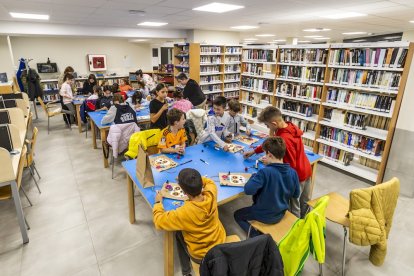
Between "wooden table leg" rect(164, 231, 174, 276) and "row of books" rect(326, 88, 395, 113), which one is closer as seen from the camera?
"wooden table leg" rect(164, 231, 174, 276)

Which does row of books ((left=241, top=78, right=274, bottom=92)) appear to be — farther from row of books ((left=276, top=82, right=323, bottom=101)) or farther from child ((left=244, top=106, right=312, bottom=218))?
child ((left=244, top=106, right=312, bottom=218))

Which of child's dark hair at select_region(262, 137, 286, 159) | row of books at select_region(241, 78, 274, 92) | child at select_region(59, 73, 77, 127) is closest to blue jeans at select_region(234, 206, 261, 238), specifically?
child's dark hair at select_region(262, 137, 286, 159)

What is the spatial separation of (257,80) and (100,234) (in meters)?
4.55

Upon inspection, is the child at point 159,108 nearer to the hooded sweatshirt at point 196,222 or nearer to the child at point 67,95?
the hooded sweatshirt at point 196,222

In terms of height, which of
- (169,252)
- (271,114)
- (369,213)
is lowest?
(169,252)

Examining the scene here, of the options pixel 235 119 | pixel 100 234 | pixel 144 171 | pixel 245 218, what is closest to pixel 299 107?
pixel 235 119

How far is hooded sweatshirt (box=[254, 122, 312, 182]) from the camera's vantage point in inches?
100

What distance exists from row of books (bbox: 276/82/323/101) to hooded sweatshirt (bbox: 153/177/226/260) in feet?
11.4

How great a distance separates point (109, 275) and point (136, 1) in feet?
12.4

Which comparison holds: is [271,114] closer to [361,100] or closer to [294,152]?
[294,152]

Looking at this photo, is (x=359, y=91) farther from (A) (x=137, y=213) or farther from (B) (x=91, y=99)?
(B) (x=91, y=99)

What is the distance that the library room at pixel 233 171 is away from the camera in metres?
2.02

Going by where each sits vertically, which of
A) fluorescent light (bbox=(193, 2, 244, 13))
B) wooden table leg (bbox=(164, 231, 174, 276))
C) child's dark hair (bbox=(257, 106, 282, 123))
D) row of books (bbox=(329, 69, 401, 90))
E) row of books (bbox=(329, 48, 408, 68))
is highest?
fluorescent light (bbox=(193, 2, 244, 13))

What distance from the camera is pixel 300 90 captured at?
4.82 metres
